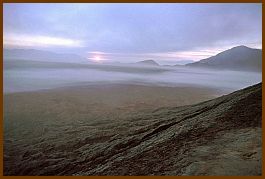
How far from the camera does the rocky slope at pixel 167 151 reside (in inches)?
382

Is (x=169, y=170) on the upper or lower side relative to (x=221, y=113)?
lower

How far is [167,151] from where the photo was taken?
39.5ft

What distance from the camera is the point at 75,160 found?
15.9 meters

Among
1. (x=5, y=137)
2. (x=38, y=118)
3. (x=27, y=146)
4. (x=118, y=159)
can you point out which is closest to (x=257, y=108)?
(x=118, y=159)

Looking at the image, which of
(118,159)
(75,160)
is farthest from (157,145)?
(75,160)

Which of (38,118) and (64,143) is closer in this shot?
(64,143)

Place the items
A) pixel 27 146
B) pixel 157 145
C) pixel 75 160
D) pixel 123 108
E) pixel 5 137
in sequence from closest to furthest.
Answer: pixel 157 145
pixel 75 160
pixel 27 146
pixel 5 137
pixel 123 108

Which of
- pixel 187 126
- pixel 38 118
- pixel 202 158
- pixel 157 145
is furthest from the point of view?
pixel 38 118

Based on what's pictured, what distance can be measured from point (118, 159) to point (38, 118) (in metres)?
23.4

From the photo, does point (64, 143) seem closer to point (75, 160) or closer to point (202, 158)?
point (75, 160)

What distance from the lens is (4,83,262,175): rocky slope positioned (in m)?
9.70

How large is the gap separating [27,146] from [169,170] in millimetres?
16356

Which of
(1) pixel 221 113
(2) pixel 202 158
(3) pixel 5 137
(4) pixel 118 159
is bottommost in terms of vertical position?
(3) pixel 5 137

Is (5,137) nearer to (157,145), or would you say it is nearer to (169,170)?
(157,145)
